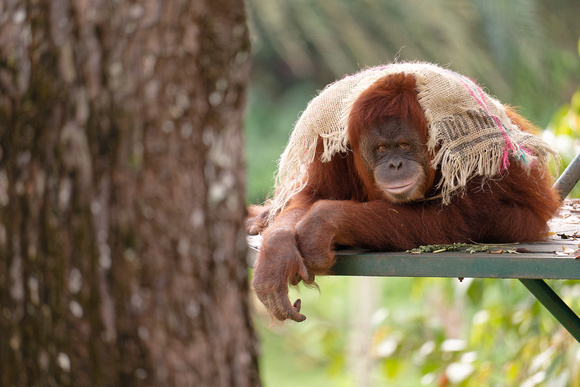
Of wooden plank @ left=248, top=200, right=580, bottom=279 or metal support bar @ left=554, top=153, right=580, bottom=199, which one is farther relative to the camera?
metal support bar @ left=554, top=153, right=580, bottom=199

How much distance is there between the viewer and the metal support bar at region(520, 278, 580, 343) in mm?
2094

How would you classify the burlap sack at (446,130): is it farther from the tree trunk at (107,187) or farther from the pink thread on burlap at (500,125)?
the tree trunk at (107,187)

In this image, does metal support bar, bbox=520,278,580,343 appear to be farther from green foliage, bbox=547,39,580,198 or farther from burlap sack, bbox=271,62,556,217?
green foliage, bbox=547,39,580,198

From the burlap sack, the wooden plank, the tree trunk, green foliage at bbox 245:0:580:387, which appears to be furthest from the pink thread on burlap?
green foliage at bbox 245:0:580:387

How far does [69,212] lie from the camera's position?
3.56ft

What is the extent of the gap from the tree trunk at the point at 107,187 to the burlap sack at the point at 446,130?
46.0 inches

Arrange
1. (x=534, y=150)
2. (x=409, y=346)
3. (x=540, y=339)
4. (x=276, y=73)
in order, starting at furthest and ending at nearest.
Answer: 1. (x=276, y=73)
2. (x=409, y=346)
3. (x=540, y=339)
4. (x=534, y=150)

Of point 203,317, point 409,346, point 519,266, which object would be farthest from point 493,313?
point 203,317

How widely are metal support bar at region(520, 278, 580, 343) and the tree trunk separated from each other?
1323mm

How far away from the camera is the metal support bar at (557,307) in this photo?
2.09m

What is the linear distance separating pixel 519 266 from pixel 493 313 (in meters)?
2.25

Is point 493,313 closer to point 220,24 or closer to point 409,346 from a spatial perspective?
point 409,346

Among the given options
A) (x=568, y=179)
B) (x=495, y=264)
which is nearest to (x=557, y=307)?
(x=495, y=264)

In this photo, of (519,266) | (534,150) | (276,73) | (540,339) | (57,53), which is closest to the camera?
(57,53)
